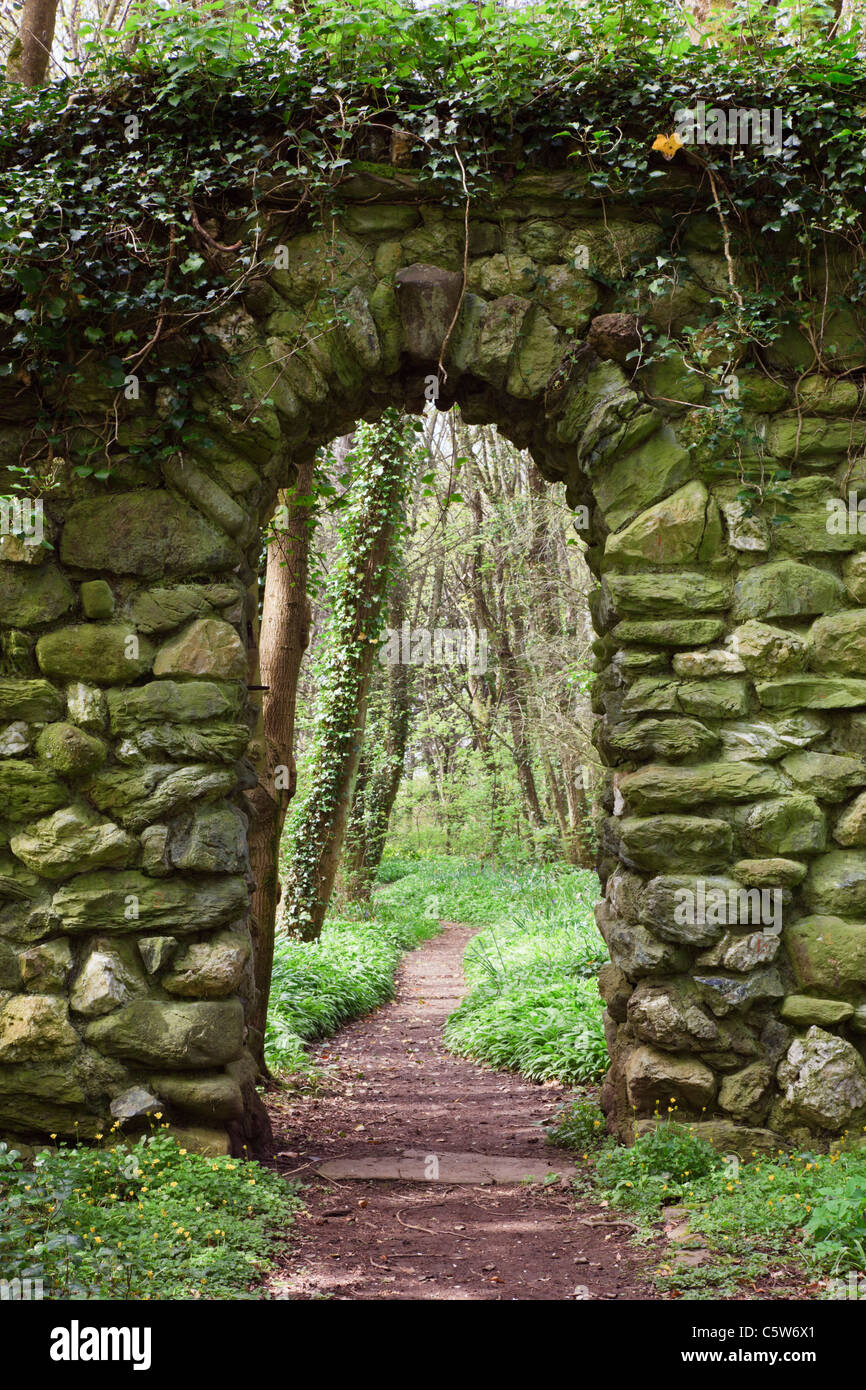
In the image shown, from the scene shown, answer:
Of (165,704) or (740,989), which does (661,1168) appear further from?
(165,704)

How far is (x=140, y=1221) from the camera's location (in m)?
2.82

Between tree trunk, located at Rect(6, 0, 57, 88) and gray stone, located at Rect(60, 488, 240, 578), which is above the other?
tree trunk, located at Rect(6, 0, 57, 88)

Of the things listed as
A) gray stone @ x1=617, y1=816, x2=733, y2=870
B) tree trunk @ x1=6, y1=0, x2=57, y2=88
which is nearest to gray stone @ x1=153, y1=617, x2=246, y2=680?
gray stone @ x1=617, y1=816, x2=733, y2=870

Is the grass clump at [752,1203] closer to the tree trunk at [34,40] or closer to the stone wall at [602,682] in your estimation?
the stone wall at [602,682]

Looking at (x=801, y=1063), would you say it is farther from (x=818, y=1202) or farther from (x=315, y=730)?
(x=315, y=730)

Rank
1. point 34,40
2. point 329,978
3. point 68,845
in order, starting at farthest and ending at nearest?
point 329,978 → point 34,40 → point 68,845

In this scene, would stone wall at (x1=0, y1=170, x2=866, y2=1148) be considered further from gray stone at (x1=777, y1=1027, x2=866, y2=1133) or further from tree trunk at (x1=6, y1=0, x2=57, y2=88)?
tree trunk at (x1=6, y1=0, x2=57, y2=88)

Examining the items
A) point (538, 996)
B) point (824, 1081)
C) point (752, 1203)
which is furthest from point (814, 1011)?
point (538, 996)

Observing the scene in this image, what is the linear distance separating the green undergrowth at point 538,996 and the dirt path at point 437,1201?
18cm

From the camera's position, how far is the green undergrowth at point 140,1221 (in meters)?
2.44

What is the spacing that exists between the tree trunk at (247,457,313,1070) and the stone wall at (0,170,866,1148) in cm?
124

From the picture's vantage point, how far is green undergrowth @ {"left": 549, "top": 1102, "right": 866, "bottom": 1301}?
8.62ft

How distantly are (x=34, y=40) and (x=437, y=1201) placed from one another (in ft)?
18.0

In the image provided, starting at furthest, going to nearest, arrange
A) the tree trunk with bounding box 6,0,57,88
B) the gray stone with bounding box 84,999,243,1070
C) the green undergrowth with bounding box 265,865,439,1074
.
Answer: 1. the green undergrowth with bounding box 265,865,439,1074
2. the tree trunk with bounding box 6,0,57,88
3. the gray stone with bounding box 84,999,243,1070
